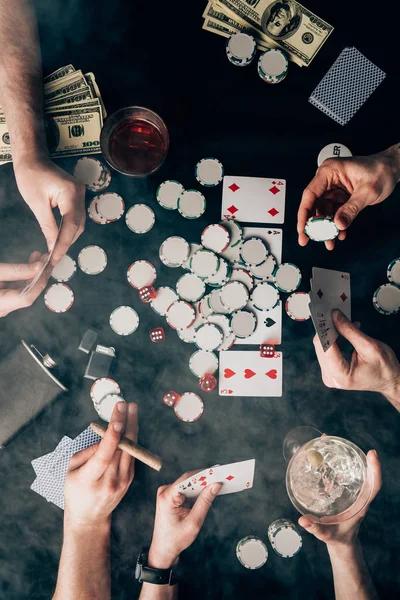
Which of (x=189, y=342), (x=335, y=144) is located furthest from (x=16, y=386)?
(x=335, y=144)

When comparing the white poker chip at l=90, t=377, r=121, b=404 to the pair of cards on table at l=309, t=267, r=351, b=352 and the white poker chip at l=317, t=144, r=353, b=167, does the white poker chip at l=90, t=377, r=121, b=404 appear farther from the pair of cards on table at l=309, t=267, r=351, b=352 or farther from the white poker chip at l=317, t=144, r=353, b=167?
the white poker chip at l=317, t=144, r=353, b=167

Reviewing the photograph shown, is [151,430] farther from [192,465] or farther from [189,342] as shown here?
[189,342]

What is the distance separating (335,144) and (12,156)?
66.9 inches

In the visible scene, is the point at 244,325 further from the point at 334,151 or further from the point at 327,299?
the point at 334,151

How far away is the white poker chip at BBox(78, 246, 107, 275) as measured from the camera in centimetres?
257

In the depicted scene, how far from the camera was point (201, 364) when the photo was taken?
255 centimetres

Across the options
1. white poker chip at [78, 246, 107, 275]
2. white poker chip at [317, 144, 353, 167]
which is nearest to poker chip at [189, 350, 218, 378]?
white poker chip at [78, 246, 107, 275]

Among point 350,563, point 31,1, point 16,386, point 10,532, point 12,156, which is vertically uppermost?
point 31,1

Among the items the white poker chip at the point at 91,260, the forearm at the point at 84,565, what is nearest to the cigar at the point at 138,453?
the forearm at the point at 84,565

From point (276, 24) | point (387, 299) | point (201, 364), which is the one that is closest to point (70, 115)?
point (276, 24)

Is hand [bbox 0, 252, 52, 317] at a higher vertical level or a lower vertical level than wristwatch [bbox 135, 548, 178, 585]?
higher

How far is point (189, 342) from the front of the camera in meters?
2.58

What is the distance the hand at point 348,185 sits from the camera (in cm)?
239

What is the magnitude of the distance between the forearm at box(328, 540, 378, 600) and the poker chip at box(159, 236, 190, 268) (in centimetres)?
163
